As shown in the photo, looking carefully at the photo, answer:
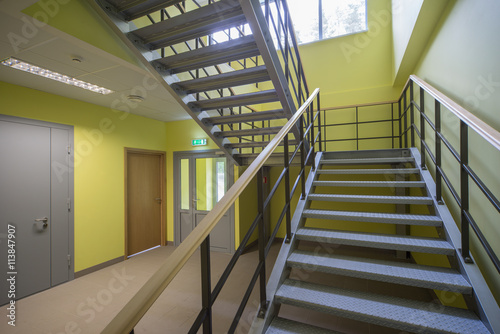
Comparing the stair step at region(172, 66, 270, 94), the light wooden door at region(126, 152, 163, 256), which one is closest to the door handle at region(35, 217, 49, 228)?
the light wooden door at region(126, 152, 163, 256)

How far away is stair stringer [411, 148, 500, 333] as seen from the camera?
1.22 metres

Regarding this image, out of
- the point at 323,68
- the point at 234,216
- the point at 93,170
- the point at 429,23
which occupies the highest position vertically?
the point at 323,68

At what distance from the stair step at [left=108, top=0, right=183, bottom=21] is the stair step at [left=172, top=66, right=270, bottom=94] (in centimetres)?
69

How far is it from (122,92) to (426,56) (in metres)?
3.99

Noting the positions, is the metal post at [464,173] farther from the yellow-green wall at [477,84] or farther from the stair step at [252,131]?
the stair step at [252,131]

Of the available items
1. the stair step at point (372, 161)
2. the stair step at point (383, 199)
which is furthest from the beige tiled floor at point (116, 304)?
the stair step at point (372, 161)

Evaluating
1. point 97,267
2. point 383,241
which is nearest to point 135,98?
point 97,267

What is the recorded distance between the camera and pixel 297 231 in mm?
2135

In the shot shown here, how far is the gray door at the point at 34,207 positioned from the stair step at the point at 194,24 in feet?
7.70

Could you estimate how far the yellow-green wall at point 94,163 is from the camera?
347 centimetres

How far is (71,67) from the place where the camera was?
267 centimetres

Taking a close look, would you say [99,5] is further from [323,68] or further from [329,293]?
[323,68]

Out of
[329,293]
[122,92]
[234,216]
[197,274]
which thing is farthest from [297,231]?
[122,92]

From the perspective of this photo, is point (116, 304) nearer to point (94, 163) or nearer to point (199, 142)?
point (94, 163)
